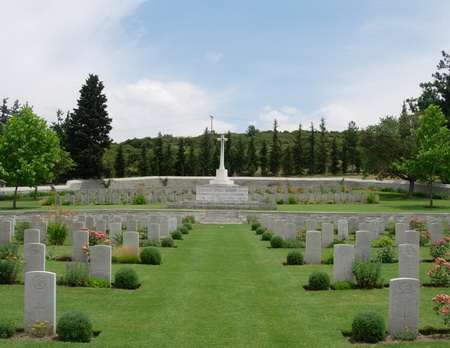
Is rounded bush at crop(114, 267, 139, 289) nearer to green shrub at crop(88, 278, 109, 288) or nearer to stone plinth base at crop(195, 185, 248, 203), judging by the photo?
green shrub at crop(88, 278, 109, 288)

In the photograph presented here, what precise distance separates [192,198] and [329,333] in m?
31.3

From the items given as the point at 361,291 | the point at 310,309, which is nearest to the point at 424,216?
the point at 361,291

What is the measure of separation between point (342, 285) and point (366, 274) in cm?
60

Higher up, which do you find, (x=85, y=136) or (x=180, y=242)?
(x=85, y=136)

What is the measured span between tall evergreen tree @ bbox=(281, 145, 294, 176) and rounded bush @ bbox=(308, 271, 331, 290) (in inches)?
2311

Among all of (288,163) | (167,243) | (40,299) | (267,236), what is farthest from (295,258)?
(288,163)

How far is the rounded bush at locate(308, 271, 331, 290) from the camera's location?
11.7 metres

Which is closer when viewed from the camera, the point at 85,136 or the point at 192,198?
the point at 192,198

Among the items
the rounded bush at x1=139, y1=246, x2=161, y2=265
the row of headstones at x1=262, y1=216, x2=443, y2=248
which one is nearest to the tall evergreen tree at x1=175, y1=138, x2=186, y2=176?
the row of headstones at x1=262, y1=216, x2=443, y2=248

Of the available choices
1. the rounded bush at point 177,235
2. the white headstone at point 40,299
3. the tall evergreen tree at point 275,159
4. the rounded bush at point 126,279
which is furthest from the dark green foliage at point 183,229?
the tall evergreen tree at point 275,159

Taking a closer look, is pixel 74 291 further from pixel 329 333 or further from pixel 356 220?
pixel 356 220

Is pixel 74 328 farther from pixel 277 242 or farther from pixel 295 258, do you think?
pixel 277 242

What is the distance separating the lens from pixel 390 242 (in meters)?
18.3

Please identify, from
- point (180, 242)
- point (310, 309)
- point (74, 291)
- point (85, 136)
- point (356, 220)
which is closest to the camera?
point (310, 309)
